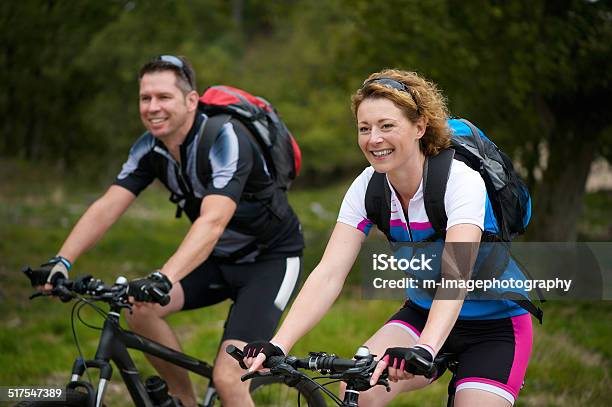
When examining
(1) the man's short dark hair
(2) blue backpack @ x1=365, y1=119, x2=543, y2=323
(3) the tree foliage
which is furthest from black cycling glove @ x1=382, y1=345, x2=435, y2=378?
(3) the tree foliage

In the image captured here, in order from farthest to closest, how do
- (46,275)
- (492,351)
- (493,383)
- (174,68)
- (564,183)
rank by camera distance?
(564,183) → (174,68) → (46,275) → (492,351) → (493,383)

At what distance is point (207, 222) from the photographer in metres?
4.62

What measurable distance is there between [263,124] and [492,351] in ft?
7.23

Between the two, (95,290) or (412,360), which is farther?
(95,290)

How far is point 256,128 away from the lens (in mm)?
5121

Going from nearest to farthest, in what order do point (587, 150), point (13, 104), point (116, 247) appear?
point (587, 150) < point (116, 247) < point (13, 104)

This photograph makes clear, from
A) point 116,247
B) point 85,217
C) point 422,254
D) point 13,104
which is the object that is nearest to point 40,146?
point 13,104

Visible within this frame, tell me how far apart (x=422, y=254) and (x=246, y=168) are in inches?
61.2

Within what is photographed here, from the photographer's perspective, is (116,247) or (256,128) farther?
(116,247)

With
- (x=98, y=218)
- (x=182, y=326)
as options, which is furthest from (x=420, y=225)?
(x=182, y=326)

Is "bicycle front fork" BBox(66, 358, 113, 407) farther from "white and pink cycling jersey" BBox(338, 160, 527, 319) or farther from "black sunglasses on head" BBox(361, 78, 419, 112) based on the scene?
"black sunglasses on head" BBox(361, 78, 419, 112)

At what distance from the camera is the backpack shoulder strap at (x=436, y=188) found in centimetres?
348

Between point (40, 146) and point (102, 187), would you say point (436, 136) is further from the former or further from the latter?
point (40, 146)

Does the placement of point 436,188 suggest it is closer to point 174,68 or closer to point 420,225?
point 420,225
